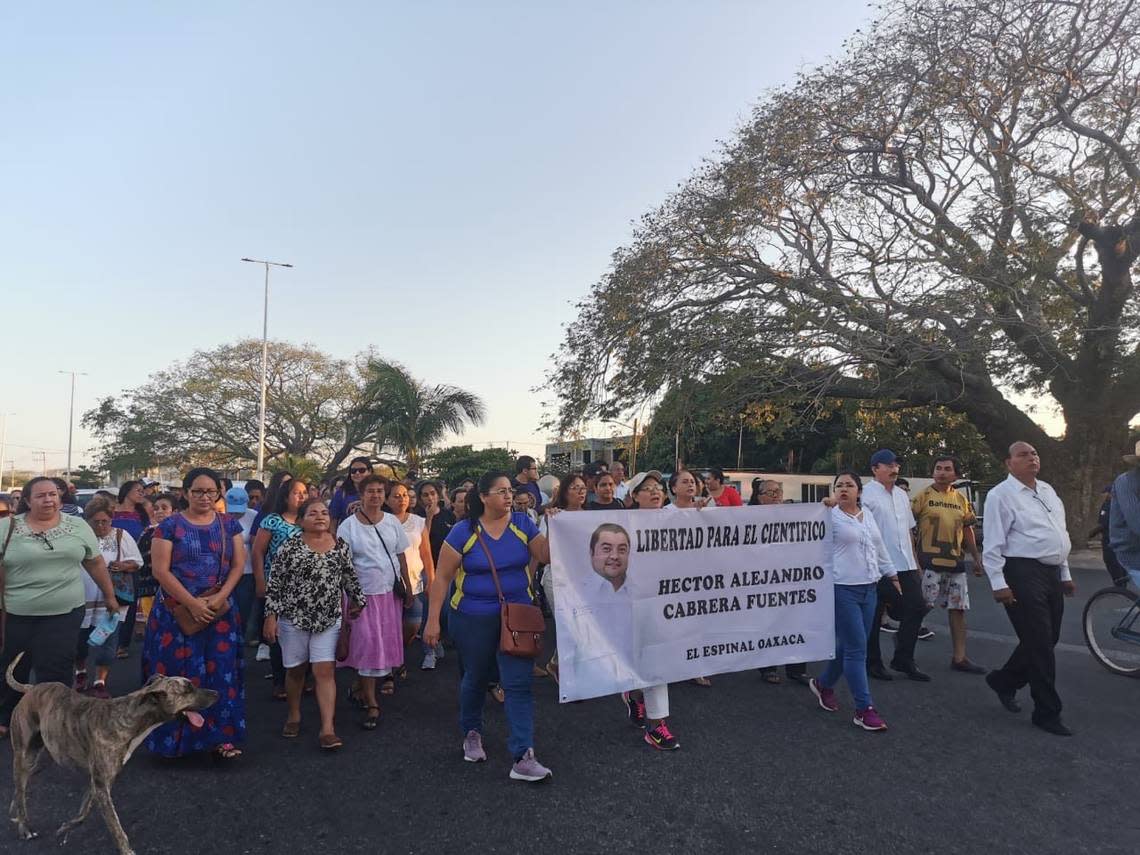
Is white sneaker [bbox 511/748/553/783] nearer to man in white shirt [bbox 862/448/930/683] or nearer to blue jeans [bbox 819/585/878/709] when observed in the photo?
blue jeans [bbox 819/585/878/709]

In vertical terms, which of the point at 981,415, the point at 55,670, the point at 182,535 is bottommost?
the point at 55,670

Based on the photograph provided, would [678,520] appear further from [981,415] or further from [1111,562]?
[981,415]

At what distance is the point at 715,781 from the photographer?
3986 mm

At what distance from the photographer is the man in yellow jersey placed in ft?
21.5

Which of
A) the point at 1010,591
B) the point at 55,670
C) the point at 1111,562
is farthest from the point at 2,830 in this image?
the point at 1111,562

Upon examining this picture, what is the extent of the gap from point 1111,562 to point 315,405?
35871mm

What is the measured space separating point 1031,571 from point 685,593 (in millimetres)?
2226

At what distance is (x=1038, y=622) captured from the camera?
15.8 feet

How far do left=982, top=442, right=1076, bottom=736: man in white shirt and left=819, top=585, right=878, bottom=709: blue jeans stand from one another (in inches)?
31.0

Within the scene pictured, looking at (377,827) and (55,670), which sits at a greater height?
(55,670)

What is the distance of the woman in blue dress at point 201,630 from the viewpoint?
4238mm

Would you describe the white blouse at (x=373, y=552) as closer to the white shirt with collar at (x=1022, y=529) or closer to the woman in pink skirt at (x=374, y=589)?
the woman in pink skirt at (x=374, y=589)

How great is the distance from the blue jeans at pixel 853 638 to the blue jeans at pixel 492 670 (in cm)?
216

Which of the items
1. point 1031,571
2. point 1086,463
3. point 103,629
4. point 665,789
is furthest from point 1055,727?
point 1086,463
